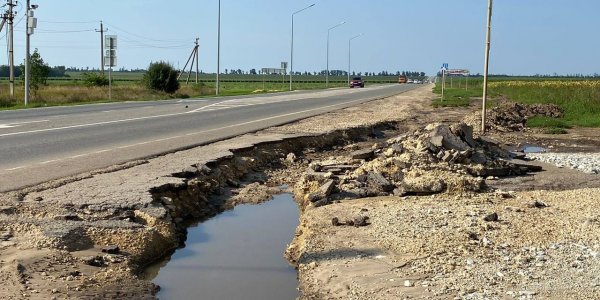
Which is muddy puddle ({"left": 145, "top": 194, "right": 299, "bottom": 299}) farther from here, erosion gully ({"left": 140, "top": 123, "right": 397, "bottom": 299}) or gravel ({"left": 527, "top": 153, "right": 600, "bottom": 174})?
gravel ({"left": 527, "top": 153, "right": 600, "bottom": 174})

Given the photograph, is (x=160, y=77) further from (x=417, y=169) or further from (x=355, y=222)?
(x=355, y=222)

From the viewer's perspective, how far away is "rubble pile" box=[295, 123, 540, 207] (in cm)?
946

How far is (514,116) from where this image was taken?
26047 mm

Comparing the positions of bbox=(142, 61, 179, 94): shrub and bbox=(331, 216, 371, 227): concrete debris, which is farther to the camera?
bbox=(142, 61, 179, 94): shrub

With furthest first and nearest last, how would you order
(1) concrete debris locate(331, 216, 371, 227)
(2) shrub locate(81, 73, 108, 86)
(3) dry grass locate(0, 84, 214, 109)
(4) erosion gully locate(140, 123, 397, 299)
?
1. (2) shrub locate(81, 73, 108, 86)
2. (3) dry grass locate(0, 84, 214, 109)
3. (1) concrete debris locate(331, 216, 371, 227)
4. (4) erosion gully locate(140, 123, 397, 299)

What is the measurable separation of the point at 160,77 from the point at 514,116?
31.9m

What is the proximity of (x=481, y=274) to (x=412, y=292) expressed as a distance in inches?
27.4

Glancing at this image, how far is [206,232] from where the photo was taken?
8.38 m

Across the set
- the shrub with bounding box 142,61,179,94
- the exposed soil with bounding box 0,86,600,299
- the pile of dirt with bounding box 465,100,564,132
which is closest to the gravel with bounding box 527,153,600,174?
the exposed soil with bounding box 0,86,600,299

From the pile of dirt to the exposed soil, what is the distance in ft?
37.9

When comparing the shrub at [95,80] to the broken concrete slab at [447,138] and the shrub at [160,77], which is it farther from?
the broken concrete slab at [447,138]

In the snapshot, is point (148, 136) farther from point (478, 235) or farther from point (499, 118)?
point (499, 118)

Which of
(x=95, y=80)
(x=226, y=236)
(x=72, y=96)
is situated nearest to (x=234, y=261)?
(x=226, y=236)

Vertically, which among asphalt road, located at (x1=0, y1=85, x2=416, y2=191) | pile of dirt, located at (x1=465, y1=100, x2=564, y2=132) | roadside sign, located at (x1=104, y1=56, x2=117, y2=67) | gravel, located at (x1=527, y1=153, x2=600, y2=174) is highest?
roadside sign, located at (x1=104, y1=56, x2=117, y2=67)
